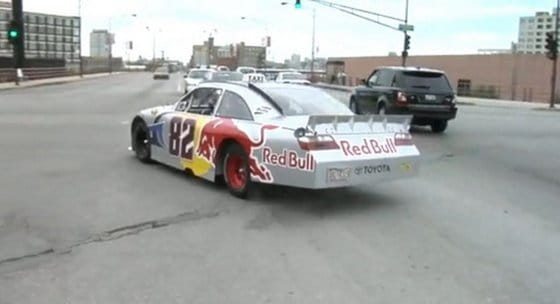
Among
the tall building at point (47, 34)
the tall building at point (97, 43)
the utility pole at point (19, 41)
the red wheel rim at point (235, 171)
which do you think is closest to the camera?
the red wheel rim at point (235, 171)

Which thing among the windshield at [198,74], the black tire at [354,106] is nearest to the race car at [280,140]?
the black tire at [354,106]

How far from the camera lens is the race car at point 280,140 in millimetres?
8094

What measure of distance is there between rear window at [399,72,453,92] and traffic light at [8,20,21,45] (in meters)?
34.3

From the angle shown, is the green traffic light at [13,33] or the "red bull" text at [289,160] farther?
the green traffic light at [13,33]

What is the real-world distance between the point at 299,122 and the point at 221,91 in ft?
6.19

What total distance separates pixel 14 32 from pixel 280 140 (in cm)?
4226

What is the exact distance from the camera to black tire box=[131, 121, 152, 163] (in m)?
11.6

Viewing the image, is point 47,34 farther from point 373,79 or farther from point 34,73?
point 373,79

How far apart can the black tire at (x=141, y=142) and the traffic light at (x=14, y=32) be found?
124ft

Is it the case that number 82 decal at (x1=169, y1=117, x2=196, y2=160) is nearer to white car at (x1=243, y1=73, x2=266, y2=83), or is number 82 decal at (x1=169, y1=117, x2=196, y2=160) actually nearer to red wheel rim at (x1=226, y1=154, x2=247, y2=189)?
red wheel rim at (x1=226, y1=154, x2=247, y2=189)

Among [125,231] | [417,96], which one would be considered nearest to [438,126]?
[417,96]

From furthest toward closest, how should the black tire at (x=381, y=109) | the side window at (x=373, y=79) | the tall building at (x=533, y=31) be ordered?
the tall building at (x=533, y=31)
the side window at (x=373, y=79)
the black tire at (x=381, y=109)

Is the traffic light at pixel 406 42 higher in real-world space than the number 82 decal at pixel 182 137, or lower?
higher

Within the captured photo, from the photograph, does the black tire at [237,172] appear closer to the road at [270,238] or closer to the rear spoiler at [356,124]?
the road at [270,238]
